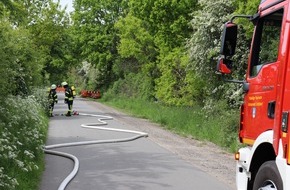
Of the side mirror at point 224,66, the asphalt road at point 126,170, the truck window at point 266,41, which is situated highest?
the truck window at point 266,41

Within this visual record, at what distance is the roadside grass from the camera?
45.4 feet

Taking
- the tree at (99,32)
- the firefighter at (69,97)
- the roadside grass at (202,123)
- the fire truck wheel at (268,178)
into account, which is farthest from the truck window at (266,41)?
the tree at (99,32)

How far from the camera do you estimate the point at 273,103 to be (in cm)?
497

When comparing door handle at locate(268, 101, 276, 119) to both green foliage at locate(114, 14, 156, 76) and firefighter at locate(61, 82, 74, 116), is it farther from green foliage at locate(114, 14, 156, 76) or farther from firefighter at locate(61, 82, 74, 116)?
green foliage at locate(114, 14, 156, 76)

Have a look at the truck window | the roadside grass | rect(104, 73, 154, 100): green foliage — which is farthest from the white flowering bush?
rect(104, 73, 154, 100): green foliage

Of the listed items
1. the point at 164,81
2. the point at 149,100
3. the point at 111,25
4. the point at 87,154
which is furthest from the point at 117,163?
the point at 111,25

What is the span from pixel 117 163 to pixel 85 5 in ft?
154

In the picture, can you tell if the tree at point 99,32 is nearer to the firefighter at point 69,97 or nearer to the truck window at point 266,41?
the firefighter at point 69,97

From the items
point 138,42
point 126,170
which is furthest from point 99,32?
point 126,170

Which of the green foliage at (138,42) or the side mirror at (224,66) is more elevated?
the green foliage at (138,42)

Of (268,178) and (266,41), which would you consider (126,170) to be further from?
(268,178)

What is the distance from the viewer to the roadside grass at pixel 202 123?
45.4ft

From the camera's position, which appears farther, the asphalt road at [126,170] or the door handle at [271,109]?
the asphalt road at [126,170]

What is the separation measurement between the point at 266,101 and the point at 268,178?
917mm
